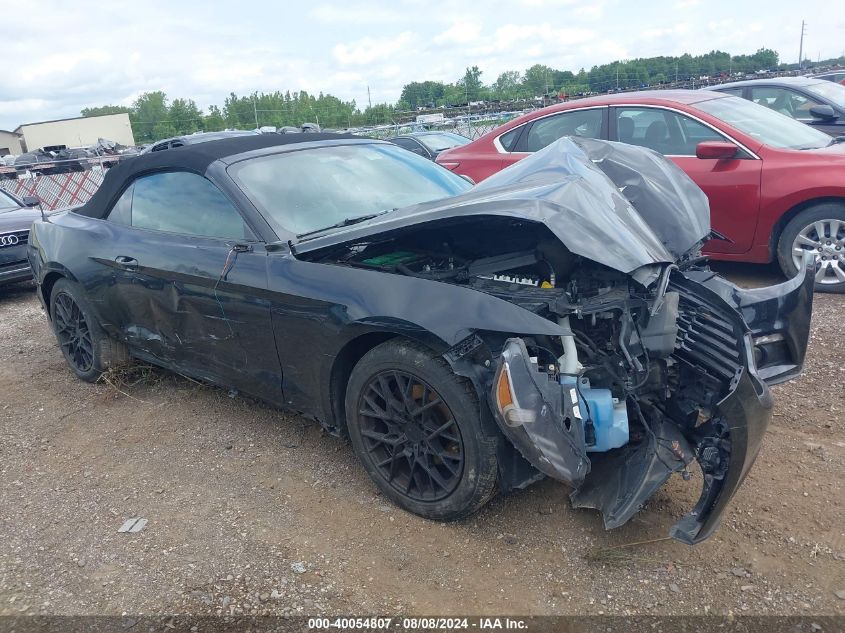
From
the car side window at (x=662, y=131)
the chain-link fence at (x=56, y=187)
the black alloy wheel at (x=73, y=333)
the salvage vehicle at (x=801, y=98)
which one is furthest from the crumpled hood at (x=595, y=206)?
the chain-link fence at (x=56, y=187)

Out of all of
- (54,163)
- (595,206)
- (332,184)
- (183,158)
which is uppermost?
(183,158)

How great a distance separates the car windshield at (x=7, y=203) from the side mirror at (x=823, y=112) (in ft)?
33.6

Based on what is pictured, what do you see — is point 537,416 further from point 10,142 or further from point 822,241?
point 10,142

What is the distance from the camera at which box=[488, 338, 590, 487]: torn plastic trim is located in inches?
→ 91.9

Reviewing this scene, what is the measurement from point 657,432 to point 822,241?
147 inches

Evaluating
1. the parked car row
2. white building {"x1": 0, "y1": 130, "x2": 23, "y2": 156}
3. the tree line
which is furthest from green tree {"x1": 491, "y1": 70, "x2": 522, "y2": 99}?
white building {"x1": 0, "y1": 130, "x2": 23, "y2": 156}

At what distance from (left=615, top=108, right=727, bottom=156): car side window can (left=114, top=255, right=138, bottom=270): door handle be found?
4.41m

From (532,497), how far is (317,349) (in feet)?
3.97

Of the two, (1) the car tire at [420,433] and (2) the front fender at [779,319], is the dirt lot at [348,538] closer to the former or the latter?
(1) the car tire at [420,433]

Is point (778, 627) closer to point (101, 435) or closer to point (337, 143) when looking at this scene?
point (337, 143)

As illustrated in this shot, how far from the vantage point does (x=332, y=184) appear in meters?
3.71

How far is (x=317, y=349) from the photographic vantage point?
3076 millimetres

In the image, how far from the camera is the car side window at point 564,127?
6.30 metres

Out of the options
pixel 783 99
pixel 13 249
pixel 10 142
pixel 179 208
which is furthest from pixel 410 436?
pixel 10 142
